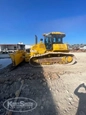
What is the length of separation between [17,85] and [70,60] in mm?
4674

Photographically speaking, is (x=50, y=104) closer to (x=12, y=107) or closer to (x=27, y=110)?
(x=27, y=110)

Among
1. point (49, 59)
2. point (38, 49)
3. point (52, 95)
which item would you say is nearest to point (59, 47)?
point (49, 59)

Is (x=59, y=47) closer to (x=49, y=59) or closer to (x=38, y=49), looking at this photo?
(x=49, y=59)

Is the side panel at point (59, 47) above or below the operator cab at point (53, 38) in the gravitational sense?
below

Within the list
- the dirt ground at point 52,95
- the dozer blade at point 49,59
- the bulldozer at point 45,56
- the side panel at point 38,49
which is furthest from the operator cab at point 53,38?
the dirt ground at point 52,95

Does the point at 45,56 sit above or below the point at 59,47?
below

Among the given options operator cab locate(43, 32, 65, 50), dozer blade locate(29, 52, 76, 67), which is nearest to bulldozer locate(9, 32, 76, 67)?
dozer blade locate(29, 52, 76, 67)

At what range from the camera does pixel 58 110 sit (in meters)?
2.85

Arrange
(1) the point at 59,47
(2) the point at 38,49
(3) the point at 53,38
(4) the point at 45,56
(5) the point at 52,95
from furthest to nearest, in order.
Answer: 1. (3) the point at 53,38
2. (2) the point at 38,49
3. (1) the point at 59,47
4. (4) the point at 45,56
5. (5) the point at 52,95

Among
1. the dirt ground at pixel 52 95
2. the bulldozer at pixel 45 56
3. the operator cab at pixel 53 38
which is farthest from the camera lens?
the operator cab at pixel 53 38

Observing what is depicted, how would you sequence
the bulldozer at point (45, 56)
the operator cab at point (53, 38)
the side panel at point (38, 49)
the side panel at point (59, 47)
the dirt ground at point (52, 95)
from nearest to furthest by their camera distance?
the dirt ground at point (52, 95) → the bulldozer at point (45, 56) → the side panel at point (59, 47) → the side panel at point (38, 49) → the operator cab at point (53, 38)

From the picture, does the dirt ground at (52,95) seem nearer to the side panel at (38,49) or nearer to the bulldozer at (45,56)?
the bulldozer at (45,56)

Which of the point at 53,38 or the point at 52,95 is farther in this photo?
the point at 53,38

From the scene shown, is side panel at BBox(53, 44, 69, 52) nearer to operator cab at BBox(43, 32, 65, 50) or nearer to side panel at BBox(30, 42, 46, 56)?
side panel at BBox(30, 42, 46, 56)
